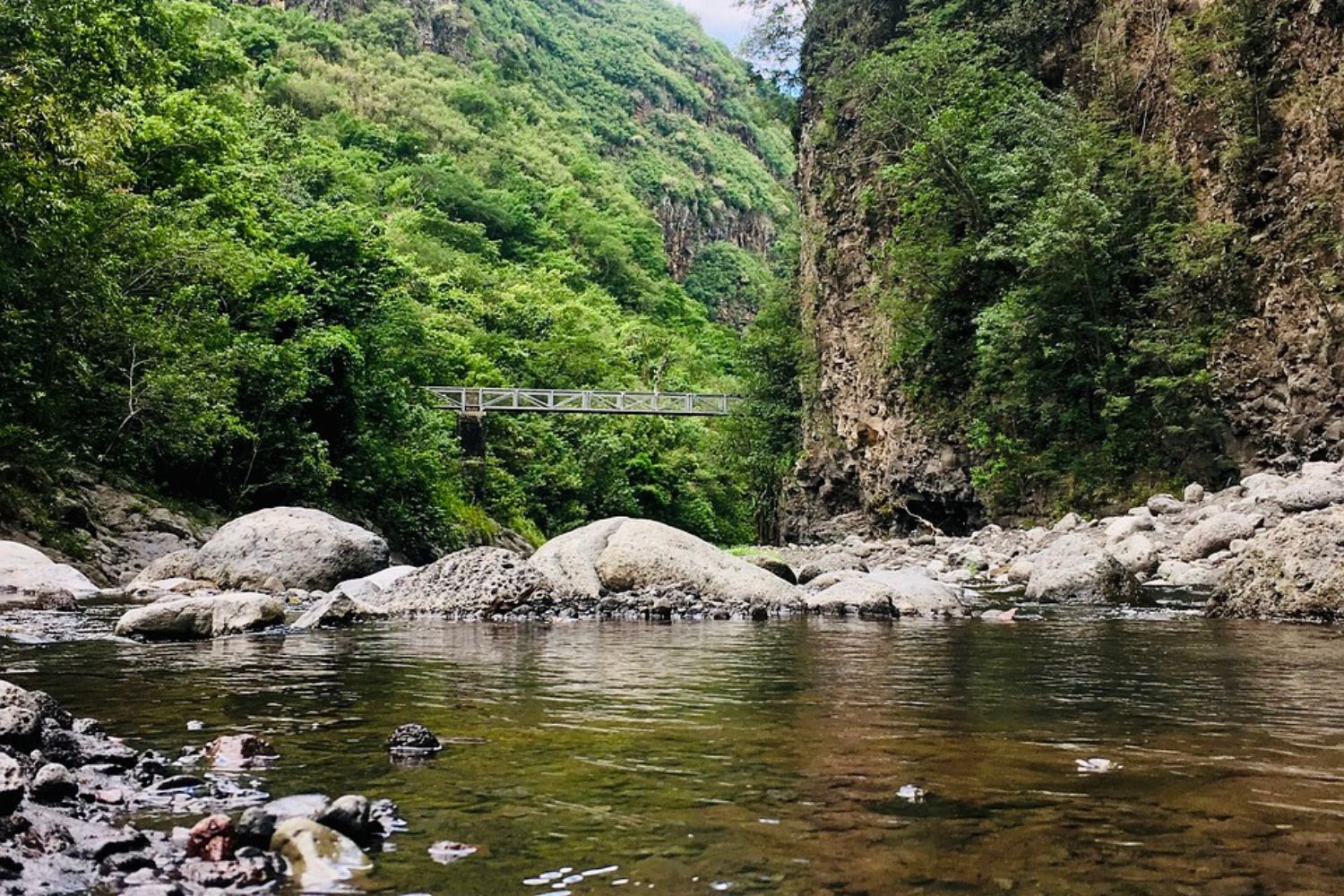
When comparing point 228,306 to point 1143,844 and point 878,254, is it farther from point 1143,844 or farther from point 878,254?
point 1143,844

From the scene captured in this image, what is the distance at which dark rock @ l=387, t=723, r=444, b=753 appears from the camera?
362 centimetres

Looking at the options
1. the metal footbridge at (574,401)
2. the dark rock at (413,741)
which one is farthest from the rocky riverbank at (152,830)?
the metal footbridge at (574,401)

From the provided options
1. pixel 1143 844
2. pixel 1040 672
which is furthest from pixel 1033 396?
pixel 1143 844

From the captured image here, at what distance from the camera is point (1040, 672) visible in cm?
585

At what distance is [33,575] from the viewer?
36.9 ft

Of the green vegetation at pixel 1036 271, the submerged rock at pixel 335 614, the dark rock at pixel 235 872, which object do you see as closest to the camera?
the dark rock at pixel 235 872

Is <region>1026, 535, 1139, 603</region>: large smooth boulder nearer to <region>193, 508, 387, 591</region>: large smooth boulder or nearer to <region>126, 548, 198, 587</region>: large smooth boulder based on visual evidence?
<region>193, 508, 387, 591</region>: large smooth boulder

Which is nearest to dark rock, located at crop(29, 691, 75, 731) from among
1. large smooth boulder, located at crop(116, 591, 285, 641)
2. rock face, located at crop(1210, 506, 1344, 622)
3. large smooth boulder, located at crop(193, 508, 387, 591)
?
large smooth boulder, located at crop(116, 591, 285, 641)

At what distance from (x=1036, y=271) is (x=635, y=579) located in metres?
14.4

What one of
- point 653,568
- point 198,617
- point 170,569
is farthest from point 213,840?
point 170,569

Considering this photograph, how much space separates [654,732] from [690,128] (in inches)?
5388

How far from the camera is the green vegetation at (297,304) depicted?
13969 mm

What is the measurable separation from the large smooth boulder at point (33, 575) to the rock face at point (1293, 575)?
11.0 m

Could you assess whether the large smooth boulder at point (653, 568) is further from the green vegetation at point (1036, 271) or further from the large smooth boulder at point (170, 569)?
the green vegetation at point (1036, 271)
